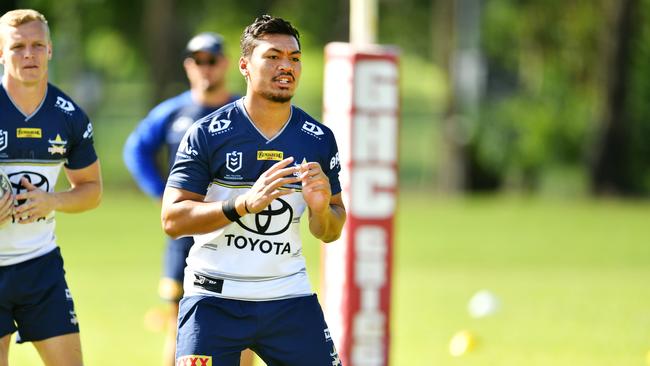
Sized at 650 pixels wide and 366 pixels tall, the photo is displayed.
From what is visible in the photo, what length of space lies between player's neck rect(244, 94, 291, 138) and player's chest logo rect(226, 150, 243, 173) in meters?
0.17

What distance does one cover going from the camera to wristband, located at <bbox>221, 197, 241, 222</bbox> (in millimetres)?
5648

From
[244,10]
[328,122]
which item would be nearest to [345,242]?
[328,122]

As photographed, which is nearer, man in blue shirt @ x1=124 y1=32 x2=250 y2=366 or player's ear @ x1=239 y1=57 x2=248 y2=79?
player's ear @ x1=239 y1=57 x2=248 y2=79

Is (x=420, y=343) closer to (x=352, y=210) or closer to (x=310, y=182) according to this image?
(x=352, y=210)

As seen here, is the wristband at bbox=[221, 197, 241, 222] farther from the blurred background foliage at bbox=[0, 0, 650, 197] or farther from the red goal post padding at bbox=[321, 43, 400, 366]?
the blurred background foliage at bbox=[0, 0, 650, 197]

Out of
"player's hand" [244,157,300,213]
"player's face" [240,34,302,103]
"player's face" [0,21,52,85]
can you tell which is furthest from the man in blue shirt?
"player's hand" [244,157,300,213]

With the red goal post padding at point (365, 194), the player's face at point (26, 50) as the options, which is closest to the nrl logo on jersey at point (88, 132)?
the player's face at point (26, 50)

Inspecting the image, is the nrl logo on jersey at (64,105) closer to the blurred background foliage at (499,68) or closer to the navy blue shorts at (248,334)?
the navy blue shorts at (248,334)

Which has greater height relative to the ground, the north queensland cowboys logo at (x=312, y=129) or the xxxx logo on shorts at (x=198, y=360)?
the north queensland cowboys logo at (x=312, y=129)

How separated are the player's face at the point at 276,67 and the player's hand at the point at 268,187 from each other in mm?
443

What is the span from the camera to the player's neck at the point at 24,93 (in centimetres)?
655

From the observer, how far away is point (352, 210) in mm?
8641

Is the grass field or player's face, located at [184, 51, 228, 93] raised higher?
player's face, located at [184, 51, 228, 93]

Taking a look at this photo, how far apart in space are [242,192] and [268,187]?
0.47 m
